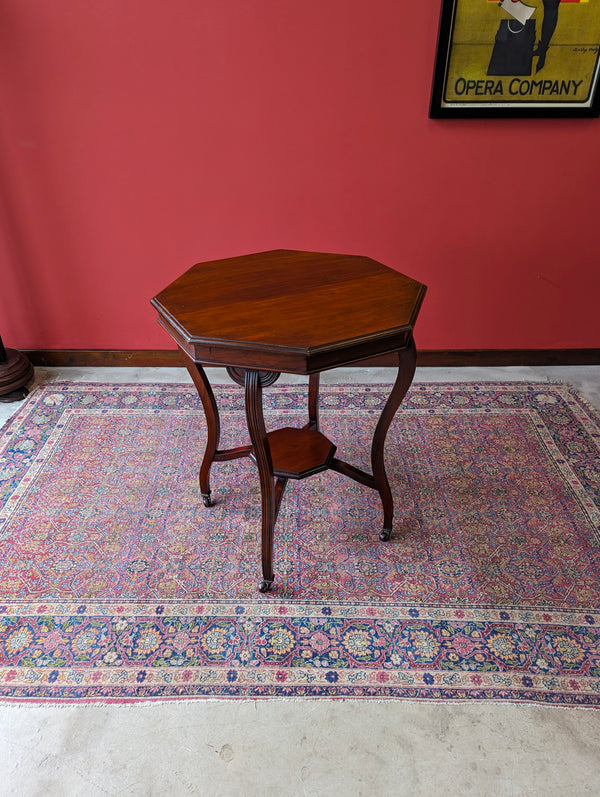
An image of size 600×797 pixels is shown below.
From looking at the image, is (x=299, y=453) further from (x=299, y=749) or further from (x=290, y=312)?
(x=299, y=749)

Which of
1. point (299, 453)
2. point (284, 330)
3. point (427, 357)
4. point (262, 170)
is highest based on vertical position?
point (262, 170)

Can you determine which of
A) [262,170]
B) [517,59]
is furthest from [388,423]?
[517,59]

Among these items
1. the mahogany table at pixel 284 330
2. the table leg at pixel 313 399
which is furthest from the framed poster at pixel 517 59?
the table leg at pixel 313 399

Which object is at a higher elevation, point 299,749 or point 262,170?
point 262,170

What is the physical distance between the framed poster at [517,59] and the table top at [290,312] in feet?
3.99

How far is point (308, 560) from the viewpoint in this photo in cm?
217

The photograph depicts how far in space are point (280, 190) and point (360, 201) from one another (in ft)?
1.41

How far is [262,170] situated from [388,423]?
1.65 metres

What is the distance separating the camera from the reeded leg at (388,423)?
6.14ft

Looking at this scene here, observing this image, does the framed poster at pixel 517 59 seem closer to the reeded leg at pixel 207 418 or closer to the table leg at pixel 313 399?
the table leg at pixel 313 399

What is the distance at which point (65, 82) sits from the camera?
2.74m

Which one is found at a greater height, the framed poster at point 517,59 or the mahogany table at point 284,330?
the framed poster at point 517,59

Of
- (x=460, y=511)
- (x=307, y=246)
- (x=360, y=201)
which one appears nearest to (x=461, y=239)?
(x=360, y=201)

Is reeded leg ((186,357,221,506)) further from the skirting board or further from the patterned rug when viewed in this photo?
the skirting board
